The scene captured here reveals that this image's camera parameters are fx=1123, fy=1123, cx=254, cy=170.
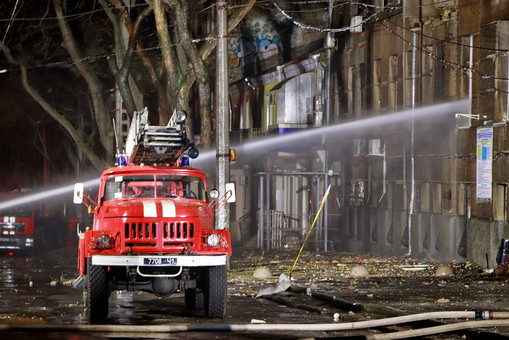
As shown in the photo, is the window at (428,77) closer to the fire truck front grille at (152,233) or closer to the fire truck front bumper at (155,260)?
the fire truck front grille at (152,233)

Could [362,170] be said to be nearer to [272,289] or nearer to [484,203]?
[484,203]

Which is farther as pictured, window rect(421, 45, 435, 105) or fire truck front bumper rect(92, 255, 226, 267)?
window rect(421, 45, 435, 105)

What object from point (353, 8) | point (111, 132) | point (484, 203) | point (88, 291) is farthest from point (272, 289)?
point (111, 132)

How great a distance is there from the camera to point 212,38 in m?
29.0

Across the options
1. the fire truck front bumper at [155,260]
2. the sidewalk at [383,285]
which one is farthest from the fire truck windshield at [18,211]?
the fire truck front bumper at [155,260]

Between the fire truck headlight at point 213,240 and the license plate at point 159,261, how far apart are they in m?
0.67

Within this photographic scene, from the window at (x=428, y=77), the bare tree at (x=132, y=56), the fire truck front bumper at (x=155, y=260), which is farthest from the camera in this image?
the window at (x=428, y=77)

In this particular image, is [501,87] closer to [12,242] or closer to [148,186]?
[148,186]

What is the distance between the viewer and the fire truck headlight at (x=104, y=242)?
16.6 m

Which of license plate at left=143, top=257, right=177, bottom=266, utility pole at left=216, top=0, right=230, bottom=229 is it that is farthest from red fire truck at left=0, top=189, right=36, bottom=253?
license plate at left=143, top=257, right=177, bottom=266

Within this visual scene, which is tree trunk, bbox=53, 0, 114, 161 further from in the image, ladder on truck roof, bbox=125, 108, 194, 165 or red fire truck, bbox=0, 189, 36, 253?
ladder on truck roof, bbox=125, 108, 194, 165

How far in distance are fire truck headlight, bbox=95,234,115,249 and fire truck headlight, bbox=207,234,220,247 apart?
143 cm

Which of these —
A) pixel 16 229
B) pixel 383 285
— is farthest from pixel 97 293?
pixel 16 229

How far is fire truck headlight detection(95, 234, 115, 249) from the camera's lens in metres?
16.6
